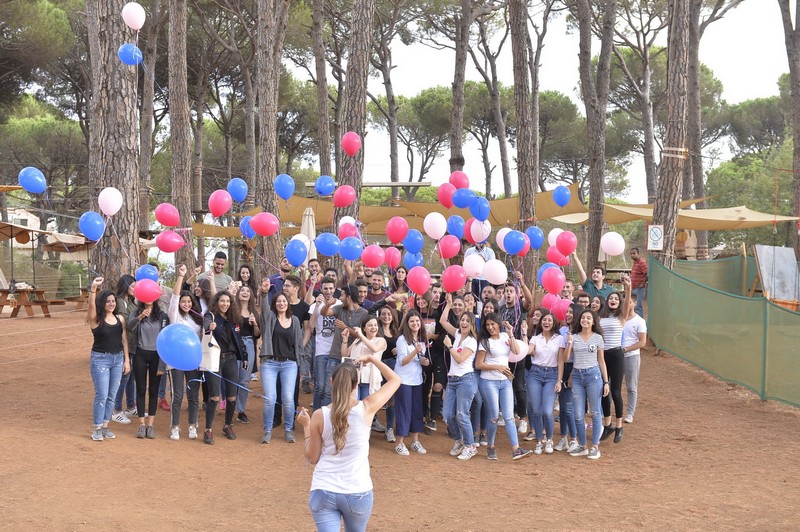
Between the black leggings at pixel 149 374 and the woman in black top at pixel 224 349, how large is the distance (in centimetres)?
48

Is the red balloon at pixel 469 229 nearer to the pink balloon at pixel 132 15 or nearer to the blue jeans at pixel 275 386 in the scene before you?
the blue jeans at pixel 275 386

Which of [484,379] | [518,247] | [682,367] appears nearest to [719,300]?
[682,367]

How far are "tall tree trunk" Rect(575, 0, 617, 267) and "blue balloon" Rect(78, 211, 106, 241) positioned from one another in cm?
1070

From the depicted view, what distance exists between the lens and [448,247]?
8633mm

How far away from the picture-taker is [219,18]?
23906mm

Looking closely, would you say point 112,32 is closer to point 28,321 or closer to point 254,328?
point 254,328

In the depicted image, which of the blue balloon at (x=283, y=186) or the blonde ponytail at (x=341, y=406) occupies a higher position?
the blue balloon at (x=283, y=186)

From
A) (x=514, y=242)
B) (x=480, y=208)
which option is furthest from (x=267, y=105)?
(x=514, y=242)

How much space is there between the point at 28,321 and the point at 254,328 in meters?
11.1

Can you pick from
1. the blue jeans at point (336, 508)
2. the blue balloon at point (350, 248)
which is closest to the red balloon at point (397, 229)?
the blue balloon at point (350, 248)

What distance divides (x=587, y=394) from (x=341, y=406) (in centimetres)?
423

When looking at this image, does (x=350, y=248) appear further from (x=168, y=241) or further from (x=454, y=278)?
(x=168, y=241)

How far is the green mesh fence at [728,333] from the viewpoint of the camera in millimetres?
8891

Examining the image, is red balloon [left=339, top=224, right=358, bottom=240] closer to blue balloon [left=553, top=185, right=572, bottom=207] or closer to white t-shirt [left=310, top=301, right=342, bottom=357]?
white t-shirt [left=310, top=301, right=342, bottom=357]
